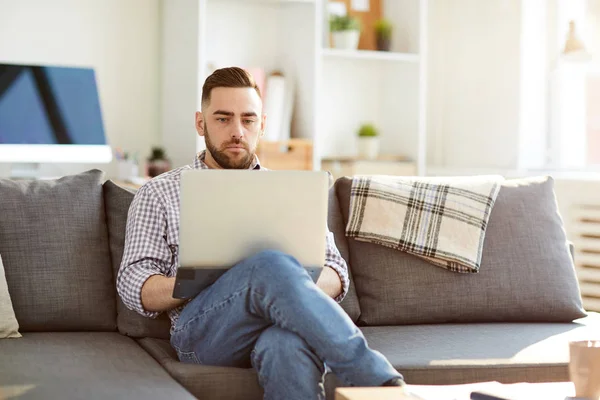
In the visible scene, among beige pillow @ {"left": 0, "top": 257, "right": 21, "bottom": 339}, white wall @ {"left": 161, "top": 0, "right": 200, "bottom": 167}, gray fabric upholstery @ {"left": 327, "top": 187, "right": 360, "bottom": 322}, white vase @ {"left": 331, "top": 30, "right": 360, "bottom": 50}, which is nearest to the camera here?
beige pillow @ {"left": 0, "top": 257, "right": 21, "bottom": 339}

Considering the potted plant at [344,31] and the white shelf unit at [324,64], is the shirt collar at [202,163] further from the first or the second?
the potted plant at [344,31]

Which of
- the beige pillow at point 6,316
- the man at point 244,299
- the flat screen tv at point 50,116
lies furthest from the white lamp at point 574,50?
the beige pillow at point 6,316

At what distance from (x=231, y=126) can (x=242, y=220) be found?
47cm

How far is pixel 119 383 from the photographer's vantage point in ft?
6.01

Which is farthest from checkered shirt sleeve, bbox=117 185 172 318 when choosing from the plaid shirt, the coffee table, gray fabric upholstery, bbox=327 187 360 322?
the coffee table

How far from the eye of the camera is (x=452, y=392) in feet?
5.48

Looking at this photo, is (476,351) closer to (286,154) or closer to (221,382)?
(221,382)

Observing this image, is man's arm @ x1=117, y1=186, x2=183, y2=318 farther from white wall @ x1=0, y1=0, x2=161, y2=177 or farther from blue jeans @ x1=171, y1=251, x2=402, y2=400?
white wall @ x1=0, y1=0, x2=161, y2=177

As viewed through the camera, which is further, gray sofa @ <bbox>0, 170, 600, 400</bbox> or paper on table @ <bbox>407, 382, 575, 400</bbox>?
gray sofa @ <bbox>0, 170, 600, 400</bbox>

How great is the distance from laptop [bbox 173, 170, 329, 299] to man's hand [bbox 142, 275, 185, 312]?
0.09 metres

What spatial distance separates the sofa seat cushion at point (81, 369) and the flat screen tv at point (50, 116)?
1439 mm

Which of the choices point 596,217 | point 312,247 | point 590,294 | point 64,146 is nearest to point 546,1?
point 596,217

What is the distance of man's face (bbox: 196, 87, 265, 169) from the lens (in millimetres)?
2338

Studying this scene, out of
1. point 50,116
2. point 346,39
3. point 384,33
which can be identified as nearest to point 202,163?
point 50,116
